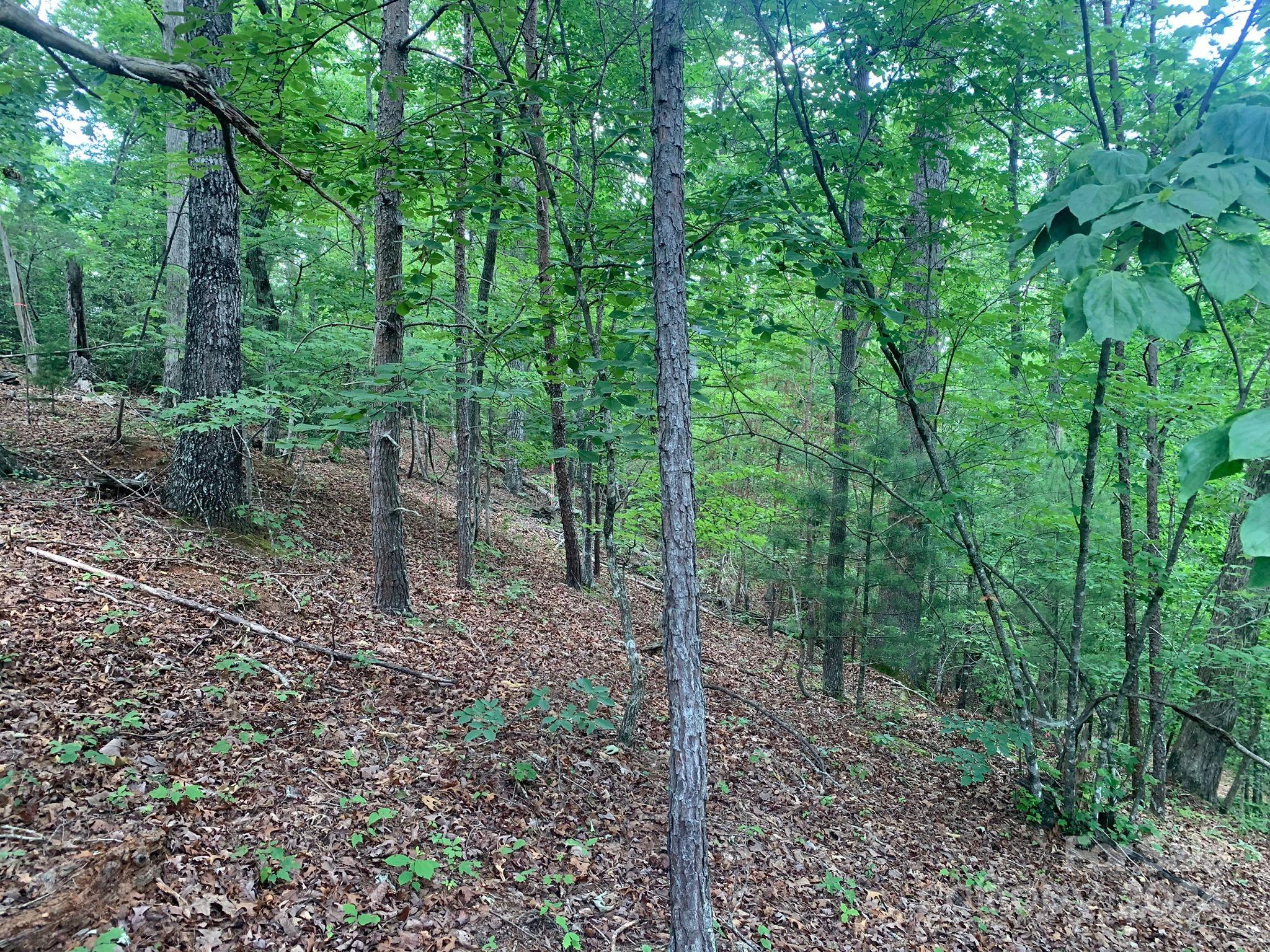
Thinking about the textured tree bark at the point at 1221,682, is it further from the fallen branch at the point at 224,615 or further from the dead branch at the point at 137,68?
the dead branch at the point at 137,68

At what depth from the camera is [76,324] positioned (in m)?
9.70

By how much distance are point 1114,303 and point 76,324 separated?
42.9 feet

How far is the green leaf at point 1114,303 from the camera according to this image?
1195 millimetres

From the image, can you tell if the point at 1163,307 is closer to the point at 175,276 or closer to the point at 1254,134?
the point at 1254,134

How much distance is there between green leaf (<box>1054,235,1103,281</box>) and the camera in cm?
125

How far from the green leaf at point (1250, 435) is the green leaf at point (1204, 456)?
0.05 metres

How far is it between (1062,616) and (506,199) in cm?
781

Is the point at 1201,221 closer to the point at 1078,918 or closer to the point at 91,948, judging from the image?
the point at 91,948

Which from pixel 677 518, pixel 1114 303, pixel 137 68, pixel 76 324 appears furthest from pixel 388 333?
pixel 76 324

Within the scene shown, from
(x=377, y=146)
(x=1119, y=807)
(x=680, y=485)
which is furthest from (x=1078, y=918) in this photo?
(x=377, y=146)

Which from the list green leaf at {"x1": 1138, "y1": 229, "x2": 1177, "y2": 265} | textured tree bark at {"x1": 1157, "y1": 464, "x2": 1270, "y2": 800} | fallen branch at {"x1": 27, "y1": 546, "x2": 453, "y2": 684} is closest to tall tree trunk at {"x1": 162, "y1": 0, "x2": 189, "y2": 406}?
fallen branch at {"x1": 27, "y1": 546, "x2": 453, "y2": 684}

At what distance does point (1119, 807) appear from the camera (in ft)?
22.1

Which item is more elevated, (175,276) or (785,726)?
(175,276)

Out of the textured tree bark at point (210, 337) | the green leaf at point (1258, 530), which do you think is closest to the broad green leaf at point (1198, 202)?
the green leaf at point (1258, 530)
